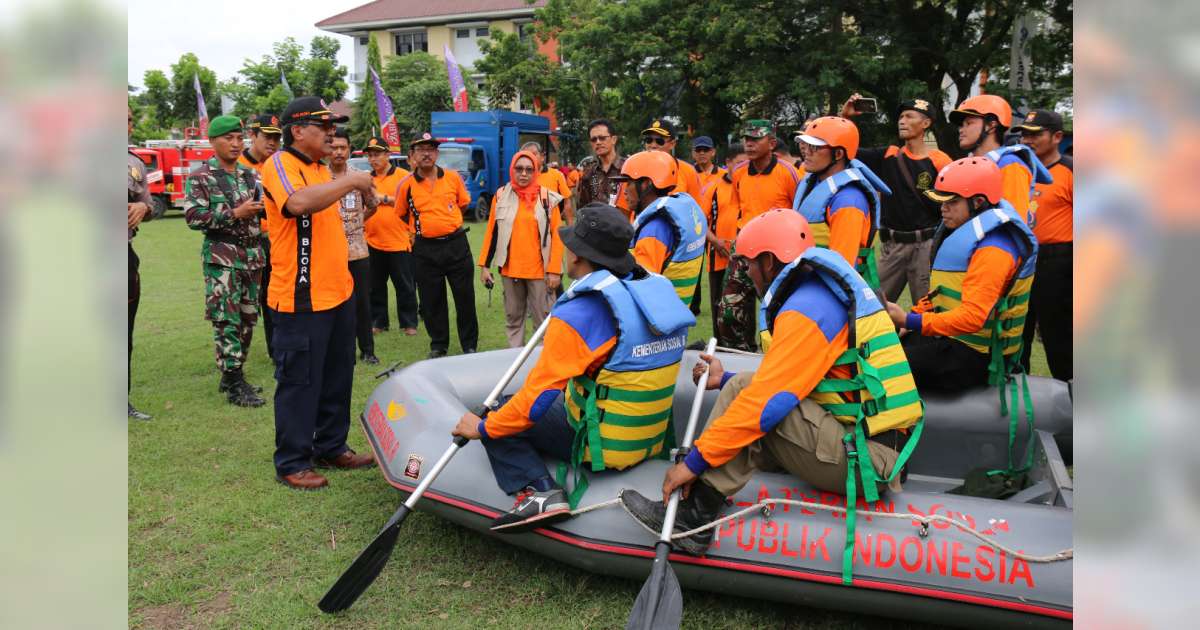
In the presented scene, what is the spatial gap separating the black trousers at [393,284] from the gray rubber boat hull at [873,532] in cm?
397

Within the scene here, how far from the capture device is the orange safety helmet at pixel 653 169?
5406mm

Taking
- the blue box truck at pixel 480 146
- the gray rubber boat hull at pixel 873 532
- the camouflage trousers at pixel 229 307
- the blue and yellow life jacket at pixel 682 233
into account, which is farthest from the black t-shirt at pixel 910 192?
the blue box truck at pixel 480 146

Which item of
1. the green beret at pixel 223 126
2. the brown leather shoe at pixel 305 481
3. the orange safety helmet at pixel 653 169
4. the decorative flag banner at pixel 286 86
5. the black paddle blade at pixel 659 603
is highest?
the decorative flag banner at pixel 286 86

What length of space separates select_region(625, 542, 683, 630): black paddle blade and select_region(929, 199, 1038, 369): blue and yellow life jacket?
2076 mm

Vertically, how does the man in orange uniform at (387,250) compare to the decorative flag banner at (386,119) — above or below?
below

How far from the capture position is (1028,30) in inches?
375

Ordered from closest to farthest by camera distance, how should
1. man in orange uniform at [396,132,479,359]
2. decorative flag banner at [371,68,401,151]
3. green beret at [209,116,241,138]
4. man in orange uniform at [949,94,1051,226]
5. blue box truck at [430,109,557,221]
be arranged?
man in orange uniform at [949,94,1051,226]
green beret at [209,116,241,138]
man in orange uniform at [396,132,479,359]
blue box truck at [430,109,557,221]
decorative flag banner at [371,68,401,151]

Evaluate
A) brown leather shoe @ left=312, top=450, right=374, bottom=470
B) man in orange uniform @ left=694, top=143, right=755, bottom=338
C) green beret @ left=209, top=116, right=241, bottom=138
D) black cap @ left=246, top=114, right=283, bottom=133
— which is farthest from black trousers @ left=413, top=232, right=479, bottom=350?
brown leather shoe @ left=312, top=450, right=374, bottom=470

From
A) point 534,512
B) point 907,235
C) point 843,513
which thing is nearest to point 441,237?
point 907,235

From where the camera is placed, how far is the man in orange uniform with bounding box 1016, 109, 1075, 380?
17.8 feet

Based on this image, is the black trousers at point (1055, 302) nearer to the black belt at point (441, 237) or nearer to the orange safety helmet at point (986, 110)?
the orange safety helmet at point (986, 110)

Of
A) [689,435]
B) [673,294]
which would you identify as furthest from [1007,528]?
[673,294]

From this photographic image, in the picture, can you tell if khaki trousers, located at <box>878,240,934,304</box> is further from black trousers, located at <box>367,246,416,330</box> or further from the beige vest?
black trousers, located at <box>367,246,416,330</box>
